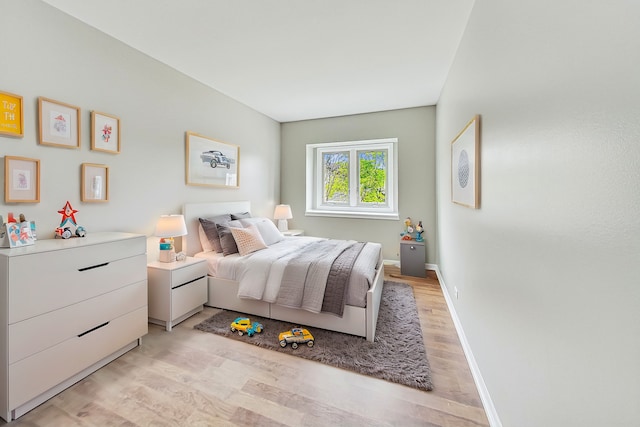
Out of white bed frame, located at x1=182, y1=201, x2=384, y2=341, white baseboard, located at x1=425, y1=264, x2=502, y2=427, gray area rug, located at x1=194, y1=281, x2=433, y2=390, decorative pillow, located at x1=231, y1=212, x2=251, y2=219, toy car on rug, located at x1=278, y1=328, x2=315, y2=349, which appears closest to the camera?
white baseboard, located at x1=425, y1=264, x2=502, y2=427

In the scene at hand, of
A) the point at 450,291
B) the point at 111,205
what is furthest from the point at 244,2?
the point at 450,291

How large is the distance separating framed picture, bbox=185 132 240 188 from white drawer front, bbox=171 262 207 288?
106cm

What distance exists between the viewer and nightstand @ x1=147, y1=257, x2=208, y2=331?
94.3 inches

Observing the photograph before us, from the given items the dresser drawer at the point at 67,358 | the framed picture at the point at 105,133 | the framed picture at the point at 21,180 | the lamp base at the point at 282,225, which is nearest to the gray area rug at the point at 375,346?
the dresser drawer at the point at 67,358

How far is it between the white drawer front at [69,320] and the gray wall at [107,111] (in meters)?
0.67

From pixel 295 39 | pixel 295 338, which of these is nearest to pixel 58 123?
pixel 295 39

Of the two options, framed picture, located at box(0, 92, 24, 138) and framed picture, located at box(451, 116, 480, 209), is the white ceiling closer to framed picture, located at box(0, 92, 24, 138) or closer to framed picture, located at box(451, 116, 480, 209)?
framed picture, located at box(0, 92, 24, 138)

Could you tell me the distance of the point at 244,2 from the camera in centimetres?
192

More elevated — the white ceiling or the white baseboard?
the white ceiling

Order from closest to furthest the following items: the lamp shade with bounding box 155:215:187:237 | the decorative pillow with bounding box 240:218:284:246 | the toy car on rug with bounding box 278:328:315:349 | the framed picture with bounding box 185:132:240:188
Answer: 1. the toy car on rug with bounding box 278:328:315:349
2. the lamp shade with bounding box 155:215:187:237
3. the framed picture with bounding box 185:132:240:188
4. the decorative pillow with bounding box 240:218:284:246

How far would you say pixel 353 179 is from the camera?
4.84 meters

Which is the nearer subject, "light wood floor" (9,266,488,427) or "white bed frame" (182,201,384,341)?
"light wood floor" (9,266,488,427)

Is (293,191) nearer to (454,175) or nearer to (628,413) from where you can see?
(454,175)

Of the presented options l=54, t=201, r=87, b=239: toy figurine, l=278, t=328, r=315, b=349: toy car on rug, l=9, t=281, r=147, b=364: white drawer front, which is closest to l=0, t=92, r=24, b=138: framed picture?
l=54, t=201, r=87, b=239: toy figurine
